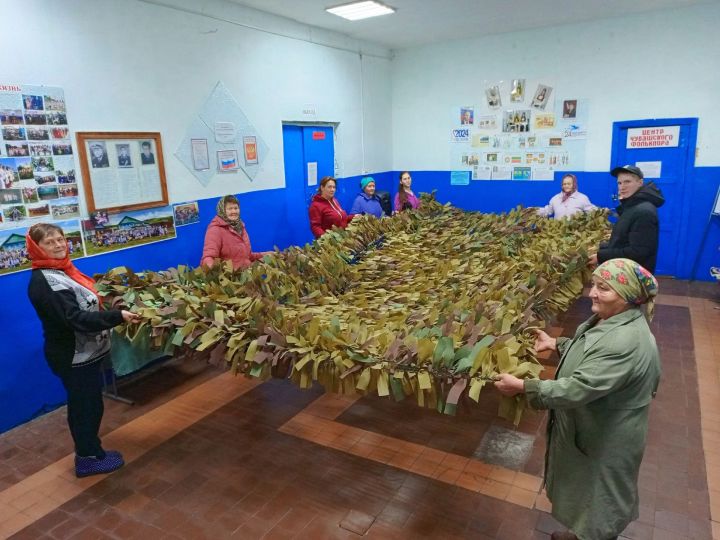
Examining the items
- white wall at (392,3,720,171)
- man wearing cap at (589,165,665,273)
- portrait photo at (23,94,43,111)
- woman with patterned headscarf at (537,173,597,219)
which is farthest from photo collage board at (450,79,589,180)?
portrait photo at (23,94,43,111)

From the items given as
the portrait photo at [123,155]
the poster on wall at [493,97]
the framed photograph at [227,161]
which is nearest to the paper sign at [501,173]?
the poster on wall at [493,97]

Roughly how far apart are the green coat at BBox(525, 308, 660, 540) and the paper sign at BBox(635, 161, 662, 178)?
6047 millimetres

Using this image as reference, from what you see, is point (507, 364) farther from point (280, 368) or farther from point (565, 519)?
point (280, 368)

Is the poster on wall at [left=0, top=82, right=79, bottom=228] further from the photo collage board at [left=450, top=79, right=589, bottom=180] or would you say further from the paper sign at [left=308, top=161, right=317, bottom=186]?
the photo collage board at [left=450, top=79, right=589, bottom=180]

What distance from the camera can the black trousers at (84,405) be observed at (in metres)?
3.08

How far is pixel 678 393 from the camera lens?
4.06 metres

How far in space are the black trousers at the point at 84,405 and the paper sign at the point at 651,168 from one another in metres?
7.09

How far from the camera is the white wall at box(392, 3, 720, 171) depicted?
263 inches

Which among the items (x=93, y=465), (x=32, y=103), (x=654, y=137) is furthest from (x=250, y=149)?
(x=654, y=137)

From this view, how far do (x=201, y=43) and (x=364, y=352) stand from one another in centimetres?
416

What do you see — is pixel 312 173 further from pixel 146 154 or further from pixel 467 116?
pixel 467 116

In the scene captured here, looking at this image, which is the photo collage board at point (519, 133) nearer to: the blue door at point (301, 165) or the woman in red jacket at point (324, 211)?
the blue door at point (301, 165)

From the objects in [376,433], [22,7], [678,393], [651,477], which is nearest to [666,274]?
[678,393]

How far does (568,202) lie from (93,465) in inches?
225
